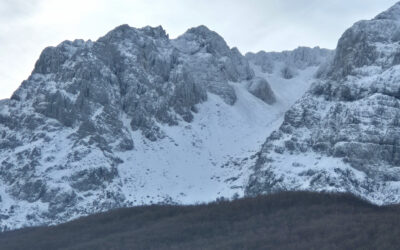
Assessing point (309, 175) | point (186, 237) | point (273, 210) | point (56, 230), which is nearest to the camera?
point (186, 237)

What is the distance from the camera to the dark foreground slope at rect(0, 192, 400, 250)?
90.2 m

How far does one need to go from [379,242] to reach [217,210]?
39.5m

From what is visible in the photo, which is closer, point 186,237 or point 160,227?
point 186,237

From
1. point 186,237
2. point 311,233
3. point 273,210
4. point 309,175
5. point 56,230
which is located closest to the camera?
point 311,233

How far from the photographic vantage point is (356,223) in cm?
9400

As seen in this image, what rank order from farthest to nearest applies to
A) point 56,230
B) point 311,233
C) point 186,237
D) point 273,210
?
point 56,230
point 273,210
point 186,237
point 311,233

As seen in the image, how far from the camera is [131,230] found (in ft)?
398

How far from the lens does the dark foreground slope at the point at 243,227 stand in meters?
90.2

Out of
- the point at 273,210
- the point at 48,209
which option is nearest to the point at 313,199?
the point at 273,210

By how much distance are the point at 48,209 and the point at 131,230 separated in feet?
255

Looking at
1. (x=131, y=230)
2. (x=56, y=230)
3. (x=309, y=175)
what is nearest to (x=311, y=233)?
(x=131, y=230)

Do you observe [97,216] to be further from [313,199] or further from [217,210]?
[313,199]

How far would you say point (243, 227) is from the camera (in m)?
106

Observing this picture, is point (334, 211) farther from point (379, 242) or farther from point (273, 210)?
point (379, 242)
